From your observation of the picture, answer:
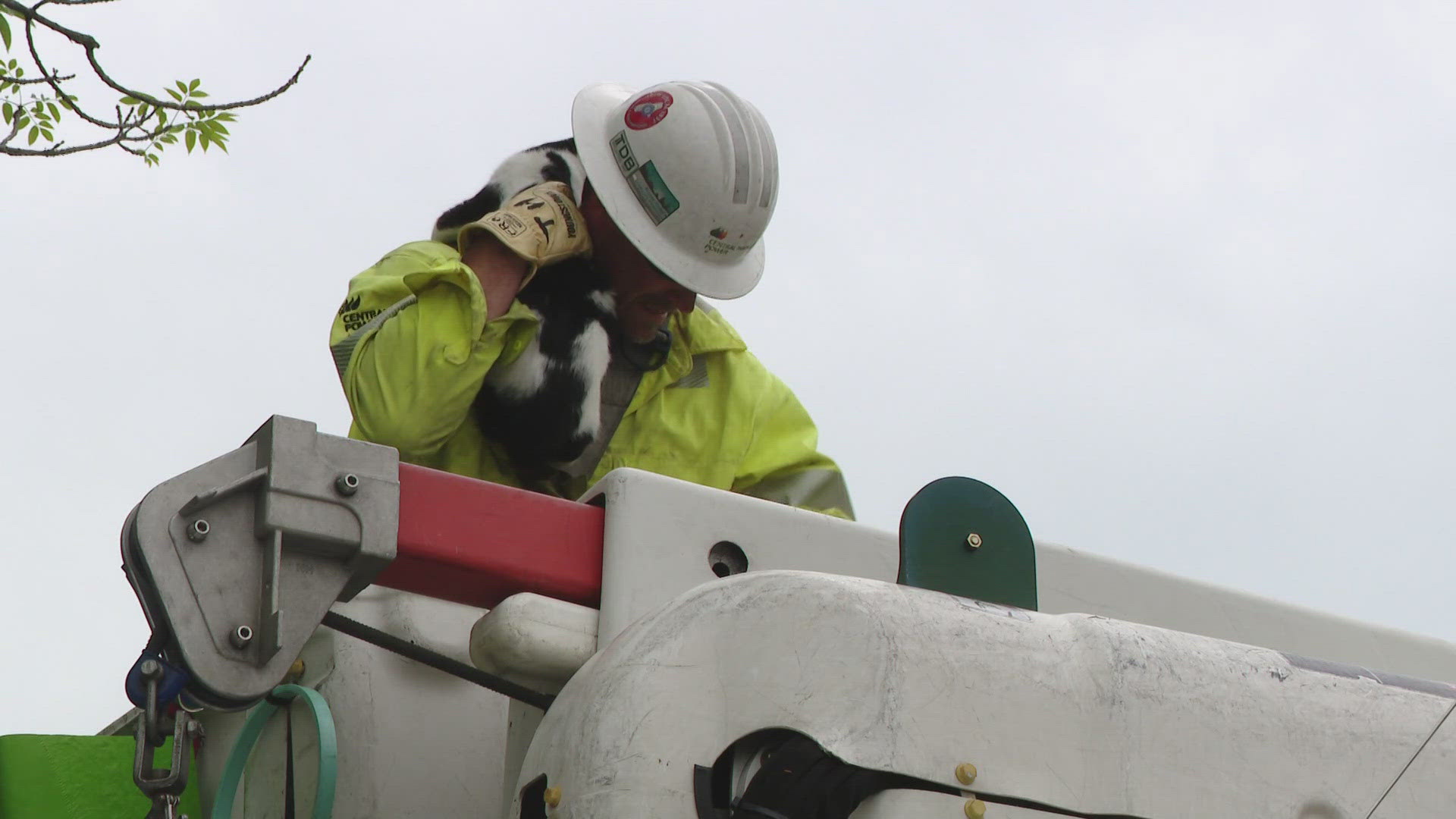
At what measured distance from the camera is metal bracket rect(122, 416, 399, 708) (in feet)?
6.26

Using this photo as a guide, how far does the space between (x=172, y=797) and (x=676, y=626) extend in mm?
550

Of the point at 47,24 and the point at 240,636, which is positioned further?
the point at 47,24

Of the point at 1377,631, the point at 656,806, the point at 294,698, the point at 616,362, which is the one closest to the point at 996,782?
the point at 656,806

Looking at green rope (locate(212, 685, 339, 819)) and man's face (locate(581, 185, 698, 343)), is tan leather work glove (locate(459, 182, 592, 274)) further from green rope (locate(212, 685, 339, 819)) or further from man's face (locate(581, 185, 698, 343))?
green rope (locate(212, 685, 339, 819))

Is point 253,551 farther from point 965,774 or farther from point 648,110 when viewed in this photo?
point 648,110

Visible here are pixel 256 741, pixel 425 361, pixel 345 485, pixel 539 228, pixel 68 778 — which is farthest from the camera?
pixel 539 228

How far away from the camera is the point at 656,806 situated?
5.61ft

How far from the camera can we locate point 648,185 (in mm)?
3273

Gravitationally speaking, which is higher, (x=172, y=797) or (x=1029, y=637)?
(x=1029, y=637)

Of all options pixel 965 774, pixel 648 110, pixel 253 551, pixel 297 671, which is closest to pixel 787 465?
pixel 648 110

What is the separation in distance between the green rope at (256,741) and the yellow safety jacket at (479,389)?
639mm

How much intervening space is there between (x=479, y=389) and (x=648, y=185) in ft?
1.81

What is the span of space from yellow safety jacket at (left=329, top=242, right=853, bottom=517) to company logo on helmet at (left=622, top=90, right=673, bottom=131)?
0.36m

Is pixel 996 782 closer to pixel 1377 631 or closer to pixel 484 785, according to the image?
pixel 484 785
